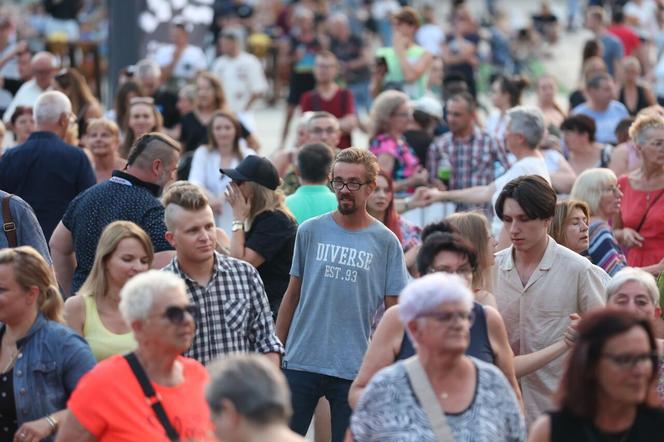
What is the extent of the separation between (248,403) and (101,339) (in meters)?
2.10

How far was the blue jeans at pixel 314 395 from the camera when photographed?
7129mm

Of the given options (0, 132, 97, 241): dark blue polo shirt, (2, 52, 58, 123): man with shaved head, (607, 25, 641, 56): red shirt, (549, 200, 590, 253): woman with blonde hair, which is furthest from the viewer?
(607, 25, 641, 56): red shirt

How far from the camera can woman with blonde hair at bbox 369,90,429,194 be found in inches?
458

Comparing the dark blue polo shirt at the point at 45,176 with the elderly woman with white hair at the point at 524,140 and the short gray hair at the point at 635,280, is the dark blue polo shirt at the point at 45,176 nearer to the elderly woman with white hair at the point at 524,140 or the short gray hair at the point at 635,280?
the elderly woman with white hair at the point at 524,140

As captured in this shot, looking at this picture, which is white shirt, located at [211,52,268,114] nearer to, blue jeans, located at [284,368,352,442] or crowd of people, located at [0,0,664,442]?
crowd of people, located at [0,0,664,442]

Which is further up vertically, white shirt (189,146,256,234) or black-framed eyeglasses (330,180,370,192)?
black-framed eyeglasses (330,180,370,192)

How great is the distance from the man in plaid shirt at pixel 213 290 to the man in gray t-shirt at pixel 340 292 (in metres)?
0.65

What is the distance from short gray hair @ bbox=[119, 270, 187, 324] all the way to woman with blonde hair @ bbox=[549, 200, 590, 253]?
3.13 meters

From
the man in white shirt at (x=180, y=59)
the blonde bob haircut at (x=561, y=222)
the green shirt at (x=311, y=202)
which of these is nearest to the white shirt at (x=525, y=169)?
the green shirt at (x=311, y=202)

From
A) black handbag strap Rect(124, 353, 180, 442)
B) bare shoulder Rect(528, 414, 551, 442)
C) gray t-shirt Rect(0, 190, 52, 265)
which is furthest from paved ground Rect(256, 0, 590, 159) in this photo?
bare shoulder Rect(528, 414, 551, 442)

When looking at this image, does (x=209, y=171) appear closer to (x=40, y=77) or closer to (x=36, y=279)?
(x=40, y=77)

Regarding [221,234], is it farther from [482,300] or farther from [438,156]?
[438,156]

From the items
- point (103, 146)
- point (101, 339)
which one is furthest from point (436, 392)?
point (103, 146)

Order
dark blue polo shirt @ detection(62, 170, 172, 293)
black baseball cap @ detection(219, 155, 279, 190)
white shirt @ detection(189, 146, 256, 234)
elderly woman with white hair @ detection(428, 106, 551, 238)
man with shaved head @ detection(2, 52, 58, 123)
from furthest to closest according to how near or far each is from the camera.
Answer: man with shaved head @ detection(2, 52, 58, 123) < white shirt @ detection(189, 146, 256, 234) < elderly woman with white hair @ detection(428, 106, 551, 238) < black baseball cap @ detection(219, 155, 279, 190) < dark blue polo shirt @ detection(62, 170, 172, 293)
